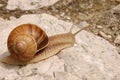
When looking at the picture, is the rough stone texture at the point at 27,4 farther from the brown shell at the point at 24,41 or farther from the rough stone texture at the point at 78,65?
the brown shell at the point at 24,41

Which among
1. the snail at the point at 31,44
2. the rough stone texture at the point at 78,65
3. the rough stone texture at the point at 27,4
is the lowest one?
the rough stone texture at the point at 78,65

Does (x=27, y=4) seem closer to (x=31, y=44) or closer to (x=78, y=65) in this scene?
(x=31, y=44)

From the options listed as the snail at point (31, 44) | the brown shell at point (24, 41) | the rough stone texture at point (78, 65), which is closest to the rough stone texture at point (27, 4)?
the rough stone texture at point (78, 65)

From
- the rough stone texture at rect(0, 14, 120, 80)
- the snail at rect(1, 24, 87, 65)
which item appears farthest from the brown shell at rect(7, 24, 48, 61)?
the rough stone texture at rect(0, 14, 120, 80)

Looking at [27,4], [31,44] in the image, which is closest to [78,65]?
[31,44]

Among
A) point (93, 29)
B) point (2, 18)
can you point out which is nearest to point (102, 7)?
point (93, 29)

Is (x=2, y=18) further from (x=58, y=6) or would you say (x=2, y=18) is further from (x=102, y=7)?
(x=102, y=7)
